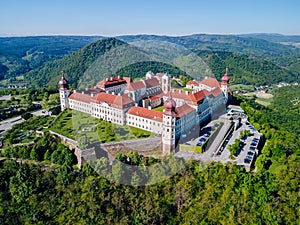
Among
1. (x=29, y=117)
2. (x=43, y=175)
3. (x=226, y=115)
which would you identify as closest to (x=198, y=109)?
(x=226, y=115)

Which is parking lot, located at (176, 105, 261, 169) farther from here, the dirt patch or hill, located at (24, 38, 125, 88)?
hill, located at (24, 38, 125, 88)

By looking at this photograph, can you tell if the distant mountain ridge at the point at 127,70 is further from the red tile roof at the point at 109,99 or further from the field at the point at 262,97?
the red tile roof at the point at 109,99

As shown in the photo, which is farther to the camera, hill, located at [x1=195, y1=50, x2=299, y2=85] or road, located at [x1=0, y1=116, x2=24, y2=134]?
hill, located at [x1=195, y1=50, x2=299, y2=85]

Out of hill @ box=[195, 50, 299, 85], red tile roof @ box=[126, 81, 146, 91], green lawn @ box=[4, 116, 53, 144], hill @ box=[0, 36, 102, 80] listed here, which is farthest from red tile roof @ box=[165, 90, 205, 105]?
hill @ box=[0, 36, 102, 80]

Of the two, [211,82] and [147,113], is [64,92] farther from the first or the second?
[211,82]

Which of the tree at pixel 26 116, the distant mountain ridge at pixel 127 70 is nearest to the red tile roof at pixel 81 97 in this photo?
the tree at pixel 26 116

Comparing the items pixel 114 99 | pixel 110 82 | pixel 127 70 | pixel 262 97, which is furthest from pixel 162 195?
pixel 262 97
